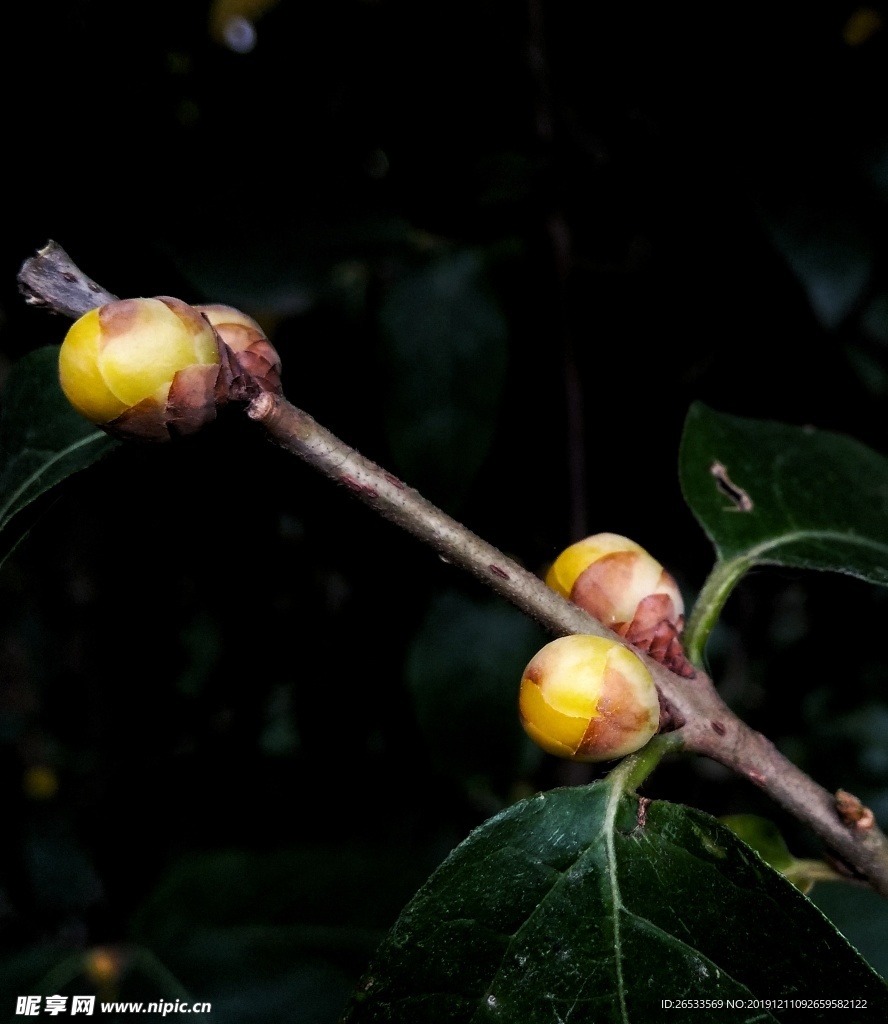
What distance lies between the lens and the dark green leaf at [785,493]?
688mm

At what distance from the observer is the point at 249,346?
462 millimetres

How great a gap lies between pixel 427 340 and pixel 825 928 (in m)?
0.83

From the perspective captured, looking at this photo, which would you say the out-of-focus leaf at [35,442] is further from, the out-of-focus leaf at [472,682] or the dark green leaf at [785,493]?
the out-of-focus leaf at [472,682]

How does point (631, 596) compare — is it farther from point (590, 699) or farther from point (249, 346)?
point (249, 346)

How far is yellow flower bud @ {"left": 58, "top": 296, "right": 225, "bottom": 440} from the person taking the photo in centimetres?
40

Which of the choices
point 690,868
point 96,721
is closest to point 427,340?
point 690,868

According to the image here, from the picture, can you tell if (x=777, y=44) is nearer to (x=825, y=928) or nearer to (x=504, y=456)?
(x=504, y=456)

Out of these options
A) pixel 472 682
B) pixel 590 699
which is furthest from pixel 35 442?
pixel 472 682

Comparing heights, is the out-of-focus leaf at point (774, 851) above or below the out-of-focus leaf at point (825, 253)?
below

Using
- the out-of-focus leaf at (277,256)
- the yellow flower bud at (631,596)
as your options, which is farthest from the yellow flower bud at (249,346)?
the out-of-focus leaf at (277,256)

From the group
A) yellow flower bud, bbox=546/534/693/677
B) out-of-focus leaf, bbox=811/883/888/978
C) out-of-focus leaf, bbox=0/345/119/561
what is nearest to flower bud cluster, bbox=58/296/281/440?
out-of-focus leaf, bbox=0/345/119/561

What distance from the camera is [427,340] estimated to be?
111cm

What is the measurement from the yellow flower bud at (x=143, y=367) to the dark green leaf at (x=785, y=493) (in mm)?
439

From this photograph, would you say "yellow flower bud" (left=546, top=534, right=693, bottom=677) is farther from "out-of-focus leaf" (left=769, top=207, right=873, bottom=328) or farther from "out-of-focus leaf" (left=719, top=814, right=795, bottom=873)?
"out-of-focus leaf" (left=769, top=207, right=873, bottom=328)
